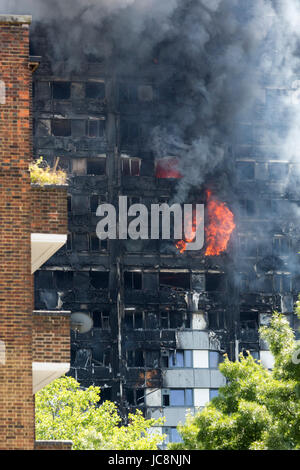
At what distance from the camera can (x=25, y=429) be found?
25906 mm

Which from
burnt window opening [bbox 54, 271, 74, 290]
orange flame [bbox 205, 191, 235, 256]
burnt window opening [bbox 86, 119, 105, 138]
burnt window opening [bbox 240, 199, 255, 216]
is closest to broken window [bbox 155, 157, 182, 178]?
orange flame [bbox 205, 191, 235, 256]

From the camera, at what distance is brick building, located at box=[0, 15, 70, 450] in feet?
85.2

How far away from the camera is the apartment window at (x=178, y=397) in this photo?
88.9m

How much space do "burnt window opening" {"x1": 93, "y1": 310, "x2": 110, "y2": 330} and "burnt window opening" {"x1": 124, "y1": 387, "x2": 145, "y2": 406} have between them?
4566mm

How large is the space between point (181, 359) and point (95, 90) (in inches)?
790

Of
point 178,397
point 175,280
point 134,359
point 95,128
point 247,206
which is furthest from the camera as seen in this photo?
point 247,206

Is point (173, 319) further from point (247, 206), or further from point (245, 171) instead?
point (245, 171)

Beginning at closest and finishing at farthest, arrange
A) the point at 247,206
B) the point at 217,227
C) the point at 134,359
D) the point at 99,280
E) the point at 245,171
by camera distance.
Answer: the point at 134,359 → the point at 99,280 → the point at 217,227 → the point at 247,206 → the point at 245,171

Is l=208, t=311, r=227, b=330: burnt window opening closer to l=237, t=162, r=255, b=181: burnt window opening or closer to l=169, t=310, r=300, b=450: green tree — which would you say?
l=237, t=162, r=255, b=181: burnt window opening

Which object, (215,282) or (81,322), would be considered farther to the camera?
(215,282)

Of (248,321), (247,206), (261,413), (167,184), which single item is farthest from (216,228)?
(261,413)

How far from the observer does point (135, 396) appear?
8762 cm

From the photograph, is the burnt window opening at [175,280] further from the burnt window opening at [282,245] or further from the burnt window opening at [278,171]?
the burnt window opening at [278,171]
